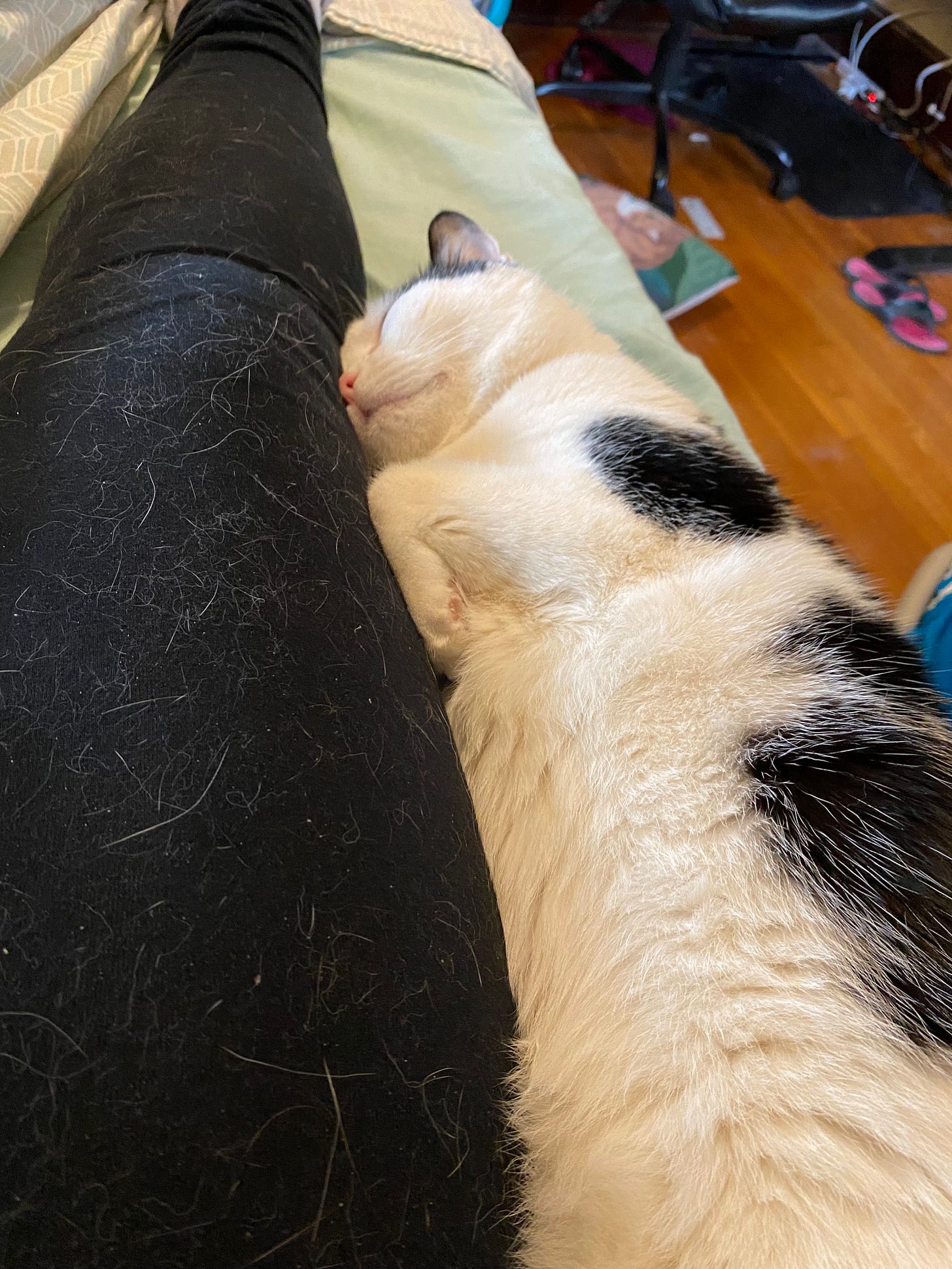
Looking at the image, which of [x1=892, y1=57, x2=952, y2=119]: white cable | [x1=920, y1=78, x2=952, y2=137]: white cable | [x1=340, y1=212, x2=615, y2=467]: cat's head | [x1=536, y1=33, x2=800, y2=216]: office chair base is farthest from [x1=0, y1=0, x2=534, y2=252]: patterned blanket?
[x1=920, y1=78, x2=952, y2=137]: white cable

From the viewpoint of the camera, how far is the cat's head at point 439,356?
1104 mm

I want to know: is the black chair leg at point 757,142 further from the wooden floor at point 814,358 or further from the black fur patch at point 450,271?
the black fur patch at point 450,271

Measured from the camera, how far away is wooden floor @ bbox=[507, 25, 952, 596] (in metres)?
2.22

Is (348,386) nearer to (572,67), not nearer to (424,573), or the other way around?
(424,573)

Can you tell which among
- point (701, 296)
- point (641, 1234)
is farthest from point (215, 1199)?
point (701, 296)

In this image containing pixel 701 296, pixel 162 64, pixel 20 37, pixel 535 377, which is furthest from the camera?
pixel 701 296

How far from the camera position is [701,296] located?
8.13ft

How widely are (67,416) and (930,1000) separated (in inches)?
35.4

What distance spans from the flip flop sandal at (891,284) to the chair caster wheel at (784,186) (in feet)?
1.39

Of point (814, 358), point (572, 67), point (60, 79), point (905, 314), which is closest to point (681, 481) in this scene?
point (60, 79)

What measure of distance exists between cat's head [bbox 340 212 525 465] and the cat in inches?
3.6

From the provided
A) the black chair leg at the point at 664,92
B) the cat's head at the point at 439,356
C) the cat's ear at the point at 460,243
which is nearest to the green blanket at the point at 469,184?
the cat's ear at the point at 460,243

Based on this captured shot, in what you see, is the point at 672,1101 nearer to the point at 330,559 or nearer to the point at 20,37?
the point at 330,559

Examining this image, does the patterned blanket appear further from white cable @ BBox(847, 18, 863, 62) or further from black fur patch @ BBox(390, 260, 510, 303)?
white cable @ BBox(847, 18, 863, 62)
